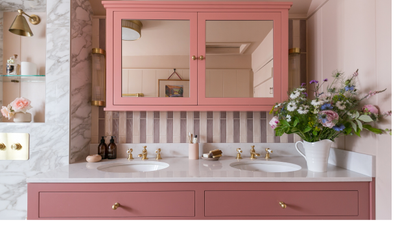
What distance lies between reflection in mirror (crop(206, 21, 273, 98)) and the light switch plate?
4.07ft

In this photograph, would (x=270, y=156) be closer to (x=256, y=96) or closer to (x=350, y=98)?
(x=256, y=96)

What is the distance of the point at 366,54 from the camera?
A: 3.67 ft

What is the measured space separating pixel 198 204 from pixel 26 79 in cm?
153

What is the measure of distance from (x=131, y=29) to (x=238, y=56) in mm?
765

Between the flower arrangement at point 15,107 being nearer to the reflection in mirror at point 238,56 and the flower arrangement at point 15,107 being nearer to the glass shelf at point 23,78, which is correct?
the glass shelf at point 23,78

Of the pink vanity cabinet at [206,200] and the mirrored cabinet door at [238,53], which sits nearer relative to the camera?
the pink vanity cabinet at [206,200]

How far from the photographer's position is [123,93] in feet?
4.72

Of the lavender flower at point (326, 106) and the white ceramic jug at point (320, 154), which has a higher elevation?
the lavender flower at point (326, 106)

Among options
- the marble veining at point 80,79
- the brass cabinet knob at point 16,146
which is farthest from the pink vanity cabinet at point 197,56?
the brass cabinet knob at point 16,146

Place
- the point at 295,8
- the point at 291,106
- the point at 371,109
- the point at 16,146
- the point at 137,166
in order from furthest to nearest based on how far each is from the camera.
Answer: the point at 295,8, the point at 137,166, the point at 16,146, the point at 291,106, the point at 371,109

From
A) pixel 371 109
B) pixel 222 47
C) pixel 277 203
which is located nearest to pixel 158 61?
pixel 222 47

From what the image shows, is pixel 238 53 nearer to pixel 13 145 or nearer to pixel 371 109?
pixel 371 109

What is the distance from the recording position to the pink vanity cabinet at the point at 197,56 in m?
1.43

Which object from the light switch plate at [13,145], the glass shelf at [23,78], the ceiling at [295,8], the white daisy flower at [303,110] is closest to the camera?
the white daisy flower at [303,110]
